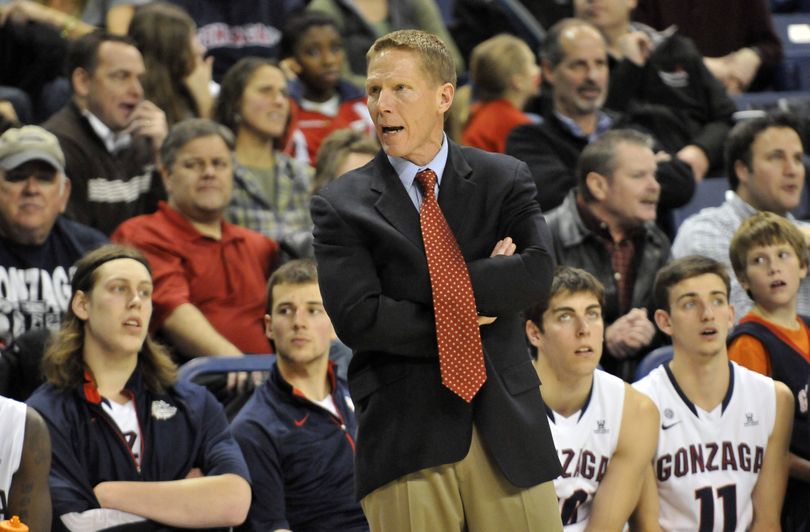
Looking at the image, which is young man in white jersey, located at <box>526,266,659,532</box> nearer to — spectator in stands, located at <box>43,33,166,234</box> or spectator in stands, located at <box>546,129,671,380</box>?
spectator in stands, located at <box>546,129,671,380</box>

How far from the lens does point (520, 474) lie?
2689 mm

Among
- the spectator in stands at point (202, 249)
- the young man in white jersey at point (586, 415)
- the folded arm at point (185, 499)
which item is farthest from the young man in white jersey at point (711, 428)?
the spectator in stands at point (202, 249)

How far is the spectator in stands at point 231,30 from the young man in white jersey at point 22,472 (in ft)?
14.1

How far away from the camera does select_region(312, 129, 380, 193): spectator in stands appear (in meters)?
5.91

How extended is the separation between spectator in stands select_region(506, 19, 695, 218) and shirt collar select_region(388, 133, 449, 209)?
3490 millimetres

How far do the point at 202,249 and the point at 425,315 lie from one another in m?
3.00

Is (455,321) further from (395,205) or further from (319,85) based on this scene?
(319,85)

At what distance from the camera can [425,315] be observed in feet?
8.88

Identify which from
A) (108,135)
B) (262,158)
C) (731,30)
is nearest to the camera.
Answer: (108,135)

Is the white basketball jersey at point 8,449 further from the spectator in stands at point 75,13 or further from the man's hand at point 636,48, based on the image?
the man's hand at point 636,48

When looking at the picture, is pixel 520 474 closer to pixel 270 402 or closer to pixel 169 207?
pixel 270 402

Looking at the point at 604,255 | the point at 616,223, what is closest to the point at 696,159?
the point at 616,223

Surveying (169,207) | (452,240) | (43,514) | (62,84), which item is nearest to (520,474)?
(452,240)

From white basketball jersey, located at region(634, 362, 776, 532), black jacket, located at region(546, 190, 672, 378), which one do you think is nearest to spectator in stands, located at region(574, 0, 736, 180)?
black jacket, located at region(546, 190, 672, 378)
